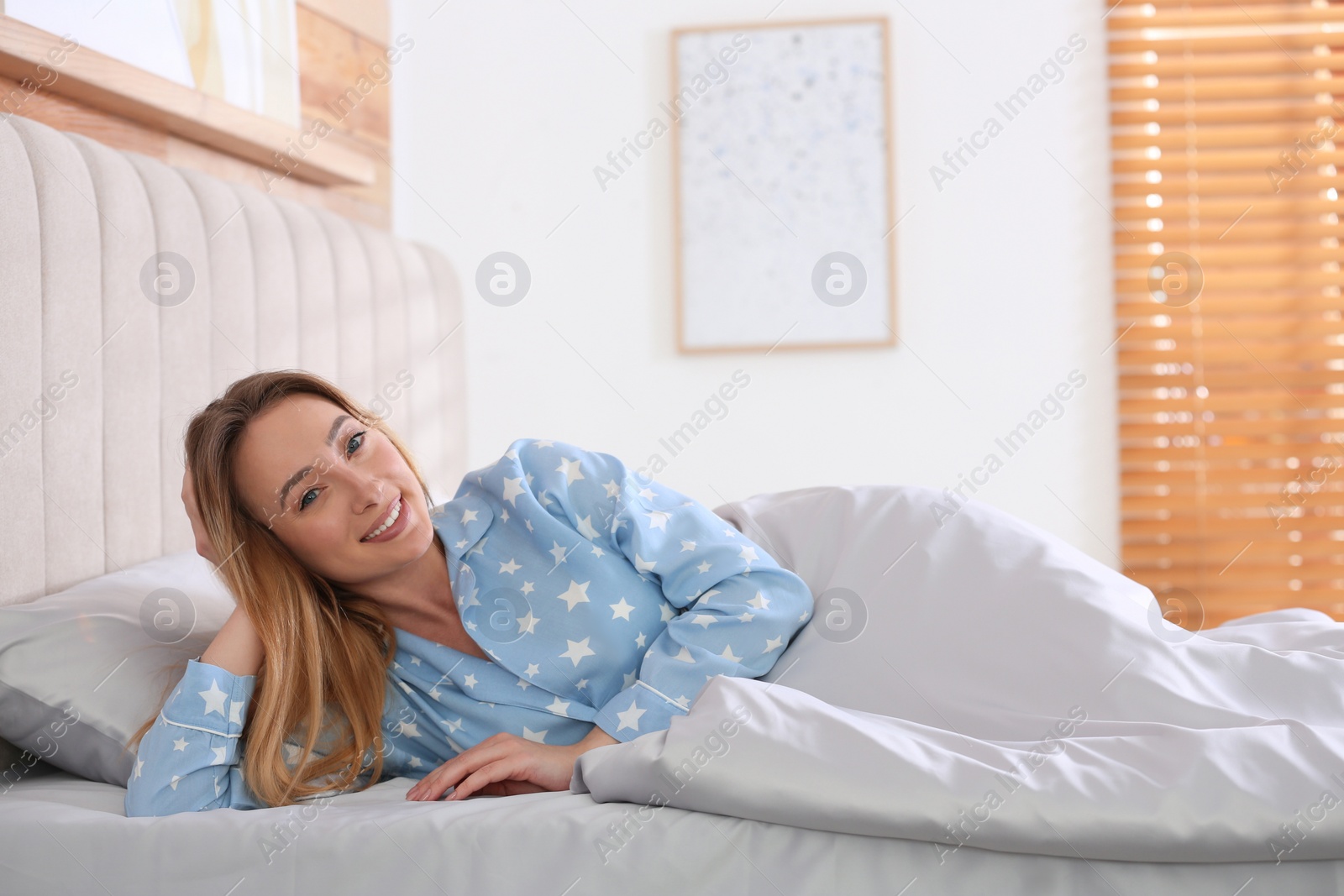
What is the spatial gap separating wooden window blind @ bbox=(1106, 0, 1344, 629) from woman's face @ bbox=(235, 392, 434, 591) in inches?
80.0

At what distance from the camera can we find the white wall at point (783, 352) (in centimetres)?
260

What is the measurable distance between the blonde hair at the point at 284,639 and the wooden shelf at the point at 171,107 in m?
0.59

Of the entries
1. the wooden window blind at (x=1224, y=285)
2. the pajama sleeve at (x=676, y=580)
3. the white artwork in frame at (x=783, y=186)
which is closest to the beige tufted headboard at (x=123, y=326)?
the pajama sleeve at (x=676, y=580)

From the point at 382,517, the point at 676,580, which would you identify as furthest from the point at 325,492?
the point at 676,580

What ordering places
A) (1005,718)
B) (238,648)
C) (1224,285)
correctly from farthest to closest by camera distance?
(1224,285), (238,648), (1005,718)

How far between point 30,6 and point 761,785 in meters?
1.41

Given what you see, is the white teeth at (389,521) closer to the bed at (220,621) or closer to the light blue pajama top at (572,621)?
the light blue pajama top at (572,621)

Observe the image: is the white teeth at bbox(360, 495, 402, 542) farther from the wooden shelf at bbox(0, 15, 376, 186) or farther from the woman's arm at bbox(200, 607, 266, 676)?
the wooden shelf at bbox(0, 15, 376, 186)

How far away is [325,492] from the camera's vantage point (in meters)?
1.17

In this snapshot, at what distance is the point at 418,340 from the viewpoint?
7.18 ft

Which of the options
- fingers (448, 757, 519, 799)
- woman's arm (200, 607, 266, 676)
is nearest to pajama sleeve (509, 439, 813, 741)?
fingers (448, 757, 519, 799)

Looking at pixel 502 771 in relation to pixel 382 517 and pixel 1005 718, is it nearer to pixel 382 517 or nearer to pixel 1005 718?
pixel 382 517

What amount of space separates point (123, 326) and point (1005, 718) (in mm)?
1206

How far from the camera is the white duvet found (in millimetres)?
804
